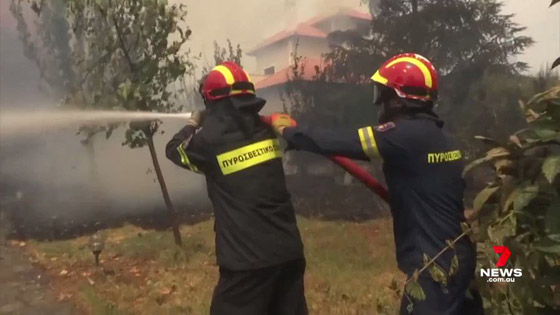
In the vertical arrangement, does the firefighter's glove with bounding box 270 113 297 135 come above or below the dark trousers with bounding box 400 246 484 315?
above

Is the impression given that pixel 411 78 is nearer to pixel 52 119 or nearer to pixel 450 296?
pixel 450 296

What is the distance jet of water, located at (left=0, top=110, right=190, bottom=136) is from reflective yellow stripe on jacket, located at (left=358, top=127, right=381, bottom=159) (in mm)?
2723

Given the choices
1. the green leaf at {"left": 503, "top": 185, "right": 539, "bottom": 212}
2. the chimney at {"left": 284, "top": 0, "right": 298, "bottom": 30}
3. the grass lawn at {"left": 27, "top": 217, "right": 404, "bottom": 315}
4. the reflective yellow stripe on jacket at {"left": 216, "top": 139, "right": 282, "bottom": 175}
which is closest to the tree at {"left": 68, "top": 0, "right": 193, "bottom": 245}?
the grass lawn at {"left": 27, "top": 217, "right": 404, "bottom": 315}

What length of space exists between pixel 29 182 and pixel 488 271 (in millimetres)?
3710

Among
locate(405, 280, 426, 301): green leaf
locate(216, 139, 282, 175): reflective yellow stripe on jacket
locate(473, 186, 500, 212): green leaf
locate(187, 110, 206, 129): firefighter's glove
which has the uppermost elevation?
locate(187, 110, 206, 129): firefighter's glove

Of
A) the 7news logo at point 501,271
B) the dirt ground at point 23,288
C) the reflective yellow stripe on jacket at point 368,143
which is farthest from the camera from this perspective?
the dirt ground at point 23,288

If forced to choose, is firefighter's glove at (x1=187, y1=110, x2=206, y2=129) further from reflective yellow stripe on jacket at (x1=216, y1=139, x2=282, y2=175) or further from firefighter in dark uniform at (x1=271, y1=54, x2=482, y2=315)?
firefighter in dark uniform at (x1=271, y1=54, x2=482, y2=315)

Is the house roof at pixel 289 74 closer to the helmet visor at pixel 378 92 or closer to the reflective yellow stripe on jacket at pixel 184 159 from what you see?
the reflective yellow stripe on jacket at pixel 184 159

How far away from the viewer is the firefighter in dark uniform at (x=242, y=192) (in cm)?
278

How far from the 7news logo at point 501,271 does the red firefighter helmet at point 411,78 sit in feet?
2.37

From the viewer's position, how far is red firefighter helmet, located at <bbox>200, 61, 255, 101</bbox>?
2875 millimetres

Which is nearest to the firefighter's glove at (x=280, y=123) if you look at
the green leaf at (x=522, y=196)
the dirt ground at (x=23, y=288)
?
the green leaf at (x=522, y=196)

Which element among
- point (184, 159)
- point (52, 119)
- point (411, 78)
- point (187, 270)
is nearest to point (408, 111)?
point (411, 78)

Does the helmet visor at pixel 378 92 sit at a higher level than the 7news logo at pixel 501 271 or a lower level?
higher
